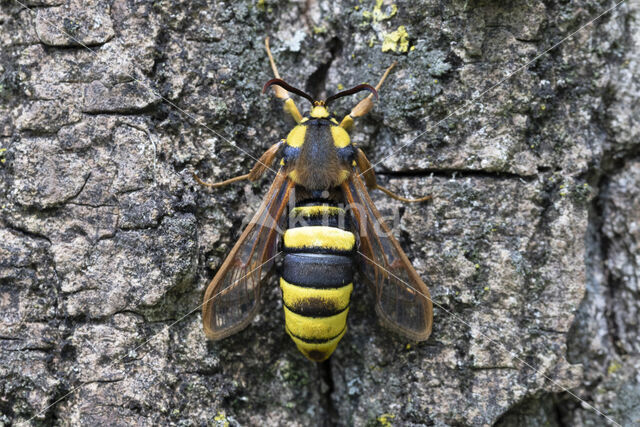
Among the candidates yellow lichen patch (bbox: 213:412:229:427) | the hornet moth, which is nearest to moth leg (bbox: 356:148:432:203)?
the hornet moth

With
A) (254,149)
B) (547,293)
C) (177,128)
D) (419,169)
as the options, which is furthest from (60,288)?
(547,293)

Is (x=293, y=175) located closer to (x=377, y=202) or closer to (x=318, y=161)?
(x=318, y=161)

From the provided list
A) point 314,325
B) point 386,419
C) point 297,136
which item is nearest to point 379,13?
point 297,136

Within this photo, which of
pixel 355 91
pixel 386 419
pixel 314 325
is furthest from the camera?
pixel 355 91

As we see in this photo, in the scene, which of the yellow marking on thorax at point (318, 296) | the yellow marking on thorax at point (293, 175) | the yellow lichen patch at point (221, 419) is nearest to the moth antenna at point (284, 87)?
the yellow marking on thorax at point (293, 175)

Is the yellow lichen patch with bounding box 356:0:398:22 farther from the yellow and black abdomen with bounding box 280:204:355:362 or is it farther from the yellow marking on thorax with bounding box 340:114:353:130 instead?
the yellow and black abdomen with bounding box 280:204:355:362

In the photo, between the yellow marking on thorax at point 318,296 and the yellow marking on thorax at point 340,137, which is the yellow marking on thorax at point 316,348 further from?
the yellow marking on thorax at point 340,137
